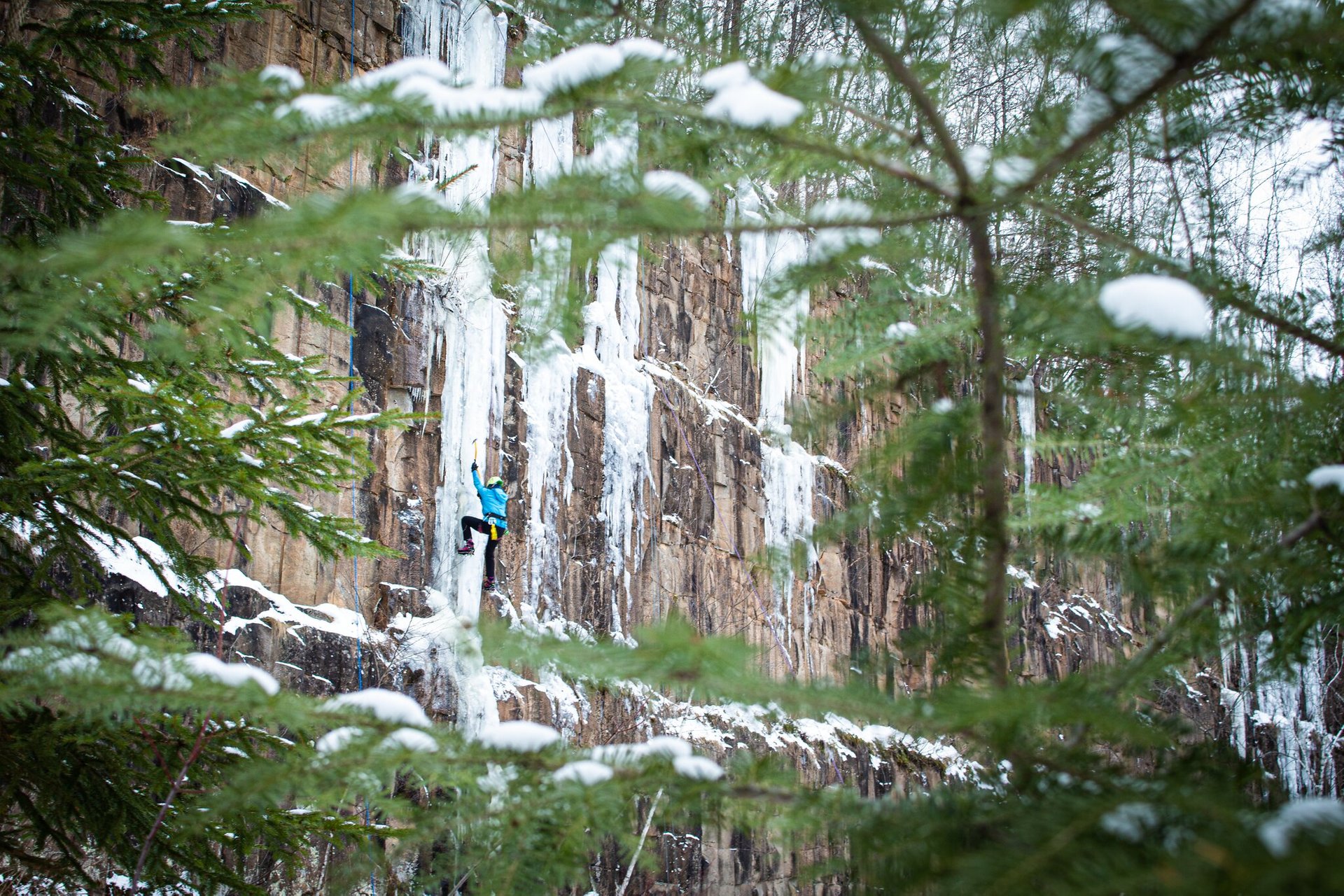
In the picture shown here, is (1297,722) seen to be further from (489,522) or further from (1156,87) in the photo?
(1156,87)

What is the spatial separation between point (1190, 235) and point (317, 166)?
1345mm

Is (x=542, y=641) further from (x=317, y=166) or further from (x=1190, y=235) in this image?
(x=1190, y=235)

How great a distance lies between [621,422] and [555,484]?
4.03 ft

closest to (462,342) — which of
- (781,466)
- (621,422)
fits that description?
(621,422)

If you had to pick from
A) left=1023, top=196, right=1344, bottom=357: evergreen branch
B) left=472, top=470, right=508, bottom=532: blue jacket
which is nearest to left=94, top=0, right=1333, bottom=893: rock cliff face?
left=472, top=470, right=508, bottom=532: blue jacket

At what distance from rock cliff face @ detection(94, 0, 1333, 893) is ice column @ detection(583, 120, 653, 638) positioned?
0.09 feet

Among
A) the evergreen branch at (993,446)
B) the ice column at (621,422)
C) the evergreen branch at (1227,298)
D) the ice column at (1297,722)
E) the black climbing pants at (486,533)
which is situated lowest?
the ice column at (1297,722)

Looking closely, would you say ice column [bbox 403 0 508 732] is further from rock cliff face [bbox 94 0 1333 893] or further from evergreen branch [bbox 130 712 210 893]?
evergreen branch [bbox 130 712 210 893]

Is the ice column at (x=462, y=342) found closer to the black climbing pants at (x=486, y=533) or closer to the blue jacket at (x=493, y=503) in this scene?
the black climbing pants at (x=486, y=533)

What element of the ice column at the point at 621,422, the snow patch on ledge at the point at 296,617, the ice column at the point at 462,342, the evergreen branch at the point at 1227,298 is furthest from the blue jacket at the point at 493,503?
the evergreen branch at the point at 1227,298

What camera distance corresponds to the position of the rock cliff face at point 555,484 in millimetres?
7891

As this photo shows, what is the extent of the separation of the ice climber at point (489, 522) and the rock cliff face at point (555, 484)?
156mm

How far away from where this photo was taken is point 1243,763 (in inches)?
41.1

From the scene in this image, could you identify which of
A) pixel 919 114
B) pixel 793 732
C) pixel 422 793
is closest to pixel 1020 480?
pixel 793 732
